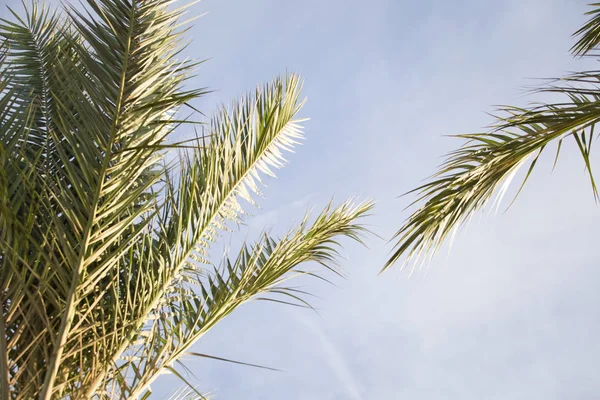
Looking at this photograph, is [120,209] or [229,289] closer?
[120,209]

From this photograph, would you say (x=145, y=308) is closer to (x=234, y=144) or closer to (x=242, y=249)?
(x=242, y=249)

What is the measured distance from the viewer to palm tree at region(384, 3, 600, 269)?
2.08 metres

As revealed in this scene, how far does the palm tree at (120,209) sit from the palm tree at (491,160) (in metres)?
0.94

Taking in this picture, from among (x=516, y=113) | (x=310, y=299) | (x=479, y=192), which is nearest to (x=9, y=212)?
(x=310, y=299)

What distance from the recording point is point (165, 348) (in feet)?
8.74

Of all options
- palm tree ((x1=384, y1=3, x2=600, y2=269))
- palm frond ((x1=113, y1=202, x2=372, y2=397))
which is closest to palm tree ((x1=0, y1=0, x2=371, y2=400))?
palm frond ((x1=113, y1=202, x2=372, y2=397))

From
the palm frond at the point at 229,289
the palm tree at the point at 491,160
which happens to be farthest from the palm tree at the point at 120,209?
the palm tree at the point at 491,160

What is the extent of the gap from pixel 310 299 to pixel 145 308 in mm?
970

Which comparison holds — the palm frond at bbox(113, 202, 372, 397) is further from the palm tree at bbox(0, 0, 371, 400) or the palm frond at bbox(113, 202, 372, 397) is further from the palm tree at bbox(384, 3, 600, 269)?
the palm tree at bbox(384, 3, 600, 269)

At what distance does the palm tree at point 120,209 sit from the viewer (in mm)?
2160

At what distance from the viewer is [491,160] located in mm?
2324

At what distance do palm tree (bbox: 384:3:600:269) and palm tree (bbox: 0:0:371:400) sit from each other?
0.94m

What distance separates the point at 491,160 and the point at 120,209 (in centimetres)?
162

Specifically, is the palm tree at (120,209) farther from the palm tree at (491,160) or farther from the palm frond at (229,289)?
the palm tree at (491,160)
